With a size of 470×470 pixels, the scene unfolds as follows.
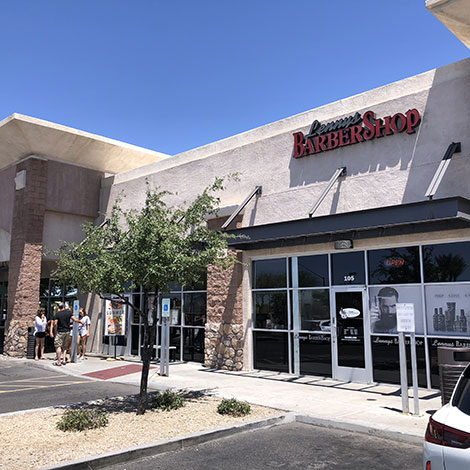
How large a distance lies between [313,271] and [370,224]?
3.06 meters

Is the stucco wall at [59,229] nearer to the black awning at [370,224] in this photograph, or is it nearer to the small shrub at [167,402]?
the black awning at [370,224]

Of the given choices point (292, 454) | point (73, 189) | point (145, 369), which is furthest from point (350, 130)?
point (73, 189)

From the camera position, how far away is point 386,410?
9.11 m

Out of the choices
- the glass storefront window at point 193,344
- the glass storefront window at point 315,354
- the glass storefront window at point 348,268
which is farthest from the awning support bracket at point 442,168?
the glass storefront window at point 193,344

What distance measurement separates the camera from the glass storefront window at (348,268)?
40.8 feet

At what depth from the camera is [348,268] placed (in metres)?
12.7

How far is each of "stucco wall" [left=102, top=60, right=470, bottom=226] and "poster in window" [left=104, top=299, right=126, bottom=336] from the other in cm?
467

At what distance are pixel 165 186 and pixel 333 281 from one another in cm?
759

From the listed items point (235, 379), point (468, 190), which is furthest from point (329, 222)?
point (235, 379)

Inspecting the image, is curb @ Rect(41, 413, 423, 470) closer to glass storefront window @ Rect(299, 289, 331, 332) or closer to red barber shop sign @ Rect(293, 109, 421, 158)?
glass storefront window @ Rect(299, 289, 331, 332)

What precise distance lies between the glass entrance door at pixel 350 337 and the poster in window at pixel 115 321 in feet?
27.5

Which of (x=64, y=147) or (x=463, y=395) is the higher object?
(x=64, y=147)

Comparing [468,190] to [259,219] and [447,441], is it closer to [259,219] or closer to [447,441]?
[259,219]

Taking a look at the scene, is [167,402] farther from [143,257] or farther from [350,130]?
[350,130]
